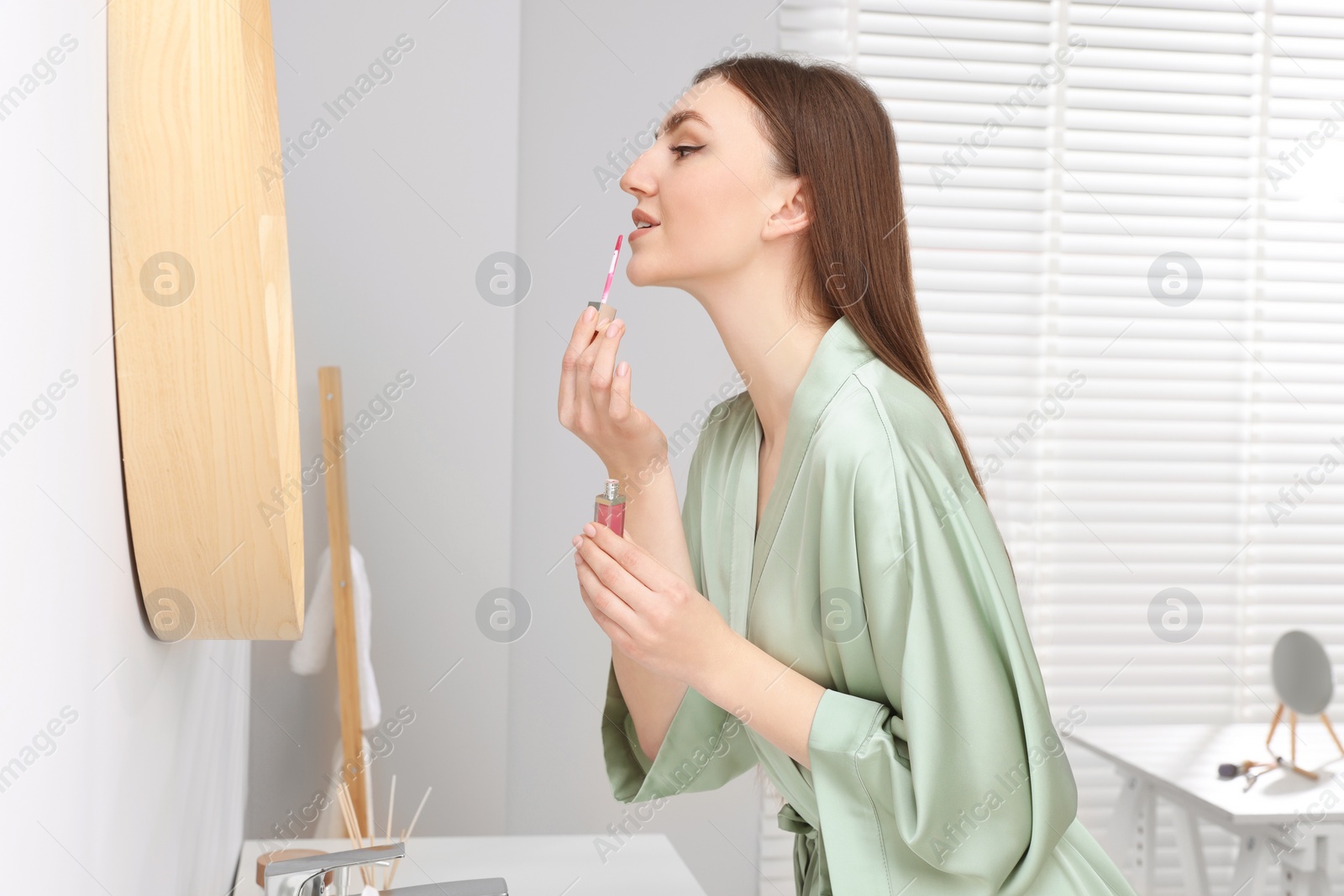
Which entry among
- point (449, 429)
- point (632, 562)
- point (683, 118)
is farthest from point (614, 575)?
point (449, 429)

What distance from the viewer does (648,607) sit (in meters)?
0.77

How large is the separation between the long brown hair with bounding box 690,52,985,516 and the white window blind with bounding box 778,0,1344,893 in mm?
1253

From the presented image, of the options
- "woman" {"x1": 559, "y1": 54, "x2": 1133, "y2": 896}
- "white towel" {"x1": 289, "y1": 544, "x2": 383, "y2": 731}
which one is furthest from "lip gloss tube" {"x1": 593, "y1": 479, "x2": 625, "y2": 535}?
"white towel" {"x1": 289, "y1": 544, "x2": 383, "y2": 731}

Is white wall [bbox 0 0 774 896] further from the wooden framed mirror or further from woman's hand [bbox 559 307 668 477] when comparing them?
woman's hand [bbox 559 307 668 477]

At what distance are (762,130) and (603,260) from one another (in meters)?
1.10

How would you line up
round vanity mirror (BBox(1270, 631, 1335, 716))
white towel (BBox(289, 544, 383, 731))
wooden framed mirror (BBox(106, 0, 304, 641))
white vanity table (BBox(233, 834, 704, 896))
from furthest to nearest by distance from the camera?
round vanity mirror (BBox(1270, 631, 1335, 716)) → white towel (BBox(289, 544, 383, 731)) → white vanity table (BBox(233, 834, 704, 896)) → wooden framed mirror (BBox(106, 0, 304, 641))

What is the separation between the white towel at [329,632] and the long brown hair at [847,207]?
922 mm

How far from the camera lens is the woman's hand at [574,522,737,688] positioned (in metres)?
0.78

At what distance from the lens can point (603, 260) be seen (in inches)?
78.9

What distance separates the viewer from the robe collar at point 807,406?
869mm

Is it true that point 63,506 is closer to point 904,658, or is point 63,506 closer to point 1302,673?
point 904,658

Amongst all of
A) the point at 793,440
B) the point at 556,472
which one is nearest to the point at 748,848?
the point at 556,472

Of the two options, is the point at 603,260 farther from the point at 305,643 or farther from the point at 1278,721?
the point at 1278,721

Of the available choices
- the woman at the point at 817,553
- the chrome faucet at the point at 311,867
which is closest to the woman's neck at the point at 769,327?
the woman at the point at 817,553
